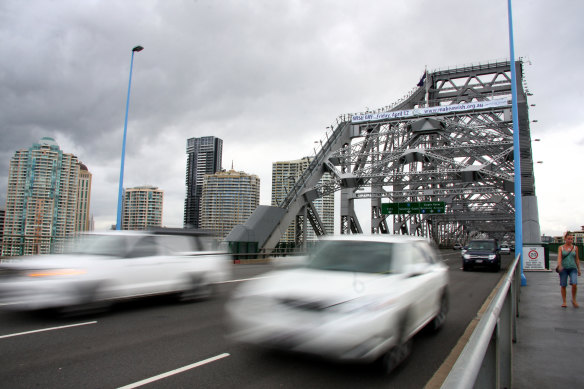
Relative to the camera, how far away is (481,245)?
2236 centimetres

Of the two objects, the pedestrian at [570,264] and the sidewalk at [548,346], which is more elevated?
the pedestrian at [570,264]

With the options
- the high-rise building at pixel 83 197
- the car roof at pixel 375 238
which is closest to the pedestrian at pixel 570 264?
the car roof at pixel 375 238

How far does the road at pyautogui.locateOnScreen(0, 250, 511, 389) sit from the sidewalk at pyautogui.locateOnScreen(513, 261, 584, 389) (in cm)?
99

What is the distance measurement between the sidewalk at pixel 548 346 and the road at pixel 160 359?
987 millimetres

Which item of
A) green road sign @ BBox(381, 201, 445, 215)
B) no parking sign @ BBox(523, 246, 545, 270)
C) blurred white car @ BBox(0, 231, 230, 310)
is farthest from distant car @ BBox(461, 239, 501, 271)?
green road sign @ BBox(381, 201, 445, 215)

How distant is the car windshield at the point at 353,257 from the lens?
5.75 m

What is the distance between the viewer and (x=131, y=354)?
17.6 feet

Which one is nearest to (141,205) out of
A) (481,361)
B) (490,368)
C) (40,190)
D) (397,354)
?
(40,190)

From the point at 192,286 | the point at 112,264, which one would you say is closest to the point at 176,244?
the point at 192,286

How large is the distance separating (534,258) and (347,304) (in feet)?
70.6

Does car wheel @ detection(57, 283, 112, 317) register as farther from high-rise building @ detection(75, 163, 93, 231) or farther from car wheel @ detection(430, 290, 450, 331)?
high-rise building @ detection(75, 163, 93, 231)

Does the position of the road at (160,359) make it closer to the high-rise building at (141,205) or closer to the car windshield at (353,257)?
the car windshield at (353,257)

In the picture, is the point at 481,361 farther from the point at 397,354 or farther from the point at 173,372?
the point at 173,372

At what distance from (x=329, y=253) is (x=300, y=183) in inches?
1162
